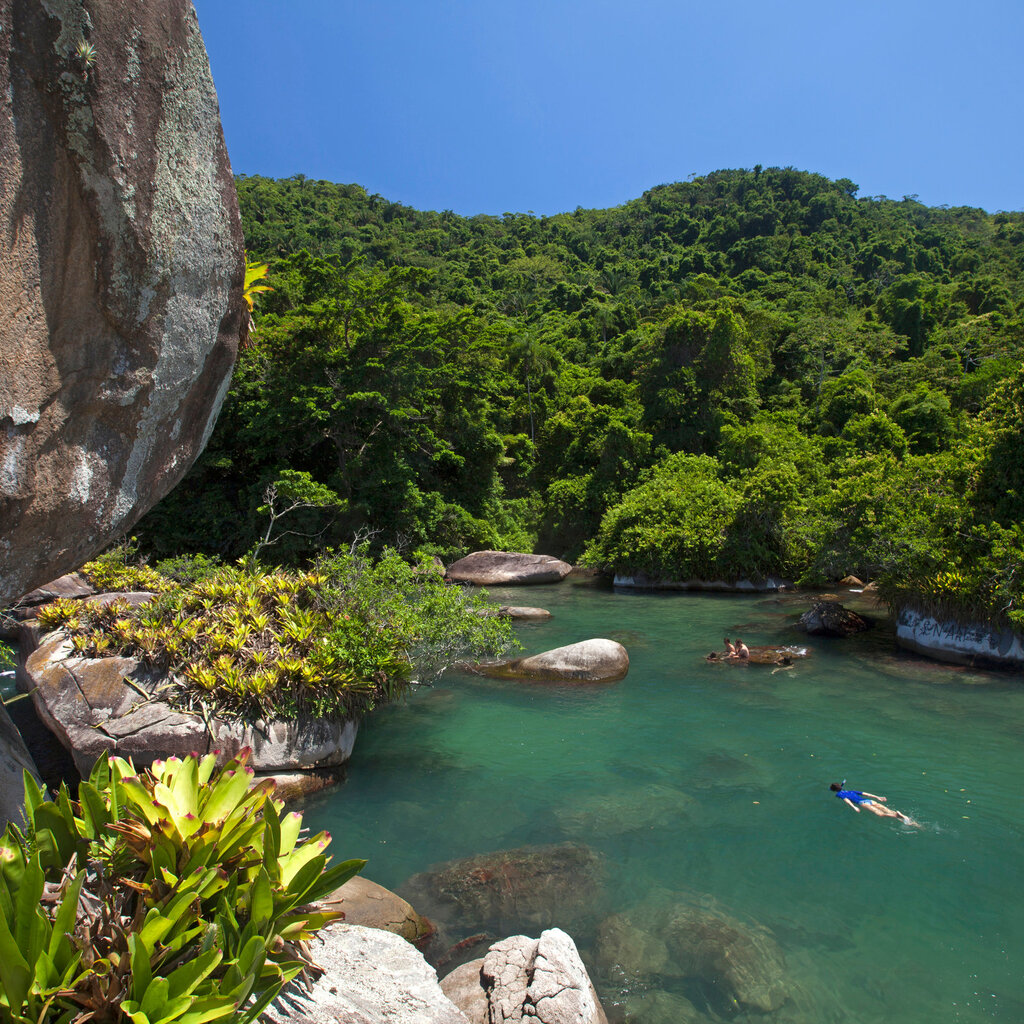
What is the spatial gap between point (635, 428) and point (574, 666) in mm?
22995

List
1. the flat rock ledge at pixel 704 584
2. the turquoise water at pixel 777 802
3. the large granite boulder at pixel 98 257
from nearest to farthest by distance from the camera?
→ the large granite boulder at pixel 98 257 < the turquoise water at pixel 777 802 < the flat rock ledge at pixel 704 584

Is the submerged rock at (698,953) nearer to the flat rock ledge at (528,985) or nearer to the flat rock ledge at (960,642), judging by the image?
the flat rock ledge at (528,985)

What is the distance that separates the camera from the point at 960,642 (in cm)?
1462

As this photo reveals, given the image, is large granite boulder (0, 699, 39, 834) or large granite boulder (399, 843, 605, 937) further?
large granite boulder (399, 843, 605, 937)

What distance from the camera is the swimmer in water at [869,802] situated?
846cm

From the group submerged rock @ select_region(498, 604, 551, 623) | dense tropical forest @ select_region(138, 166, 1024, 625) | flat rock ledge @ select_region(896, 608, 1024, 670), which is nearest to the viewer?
flat rock ledge @ select_region(896, 608, 1024, 670)

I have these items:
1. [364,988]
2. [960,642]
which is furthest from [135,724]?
[960,642]

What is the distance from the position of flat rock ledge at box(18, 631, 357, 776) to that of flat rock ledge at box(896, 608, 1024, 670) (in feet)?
41.1

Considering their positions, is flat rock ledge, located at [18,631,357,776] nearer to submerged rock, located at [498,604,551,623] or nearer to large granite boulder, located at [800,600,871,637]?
submerged rock, located at [498,604,551,623]

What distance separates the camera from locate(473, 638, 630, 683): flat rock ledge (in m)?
13.7

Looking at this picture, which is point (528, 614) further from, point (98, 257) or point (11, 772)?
point (98, 257)

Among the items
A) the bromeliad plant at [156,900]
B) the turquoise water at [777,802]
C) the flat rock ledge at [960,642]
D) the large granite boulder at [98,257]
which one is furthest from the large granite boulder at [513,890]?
the flat rock ledge at [960,642]

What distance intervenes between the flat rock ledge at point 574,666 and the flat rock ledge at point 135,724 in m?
5.42

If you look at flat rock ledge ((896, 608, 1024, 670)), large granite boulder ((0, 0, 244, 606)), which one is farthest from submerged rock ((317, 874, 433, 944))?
flat rock ledge ((896, 608, 1024, 670))
